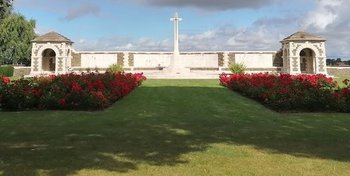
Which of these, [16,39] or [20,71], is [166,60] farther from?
[16,39]

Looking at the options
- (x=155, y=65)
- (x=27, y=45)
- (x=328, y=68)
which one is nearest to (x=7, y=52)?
(x=27, y=45)

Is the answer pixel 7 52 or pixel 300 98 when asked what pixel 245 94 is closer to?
pixel 300 98

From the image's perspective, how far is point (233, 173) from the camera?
5402mm

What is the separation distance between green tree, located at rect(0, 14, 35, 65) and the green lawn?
47.5 m

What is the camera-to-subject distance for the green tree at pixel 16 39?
55844mm

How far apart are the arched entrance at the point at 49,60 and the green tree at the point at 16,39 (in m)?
7.94

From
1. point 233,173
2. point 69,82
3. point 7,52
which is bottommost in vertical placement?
point 233,173

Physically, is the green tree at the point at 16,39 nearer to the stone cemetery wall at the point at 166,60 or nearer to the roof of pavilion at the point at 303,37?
the stone cemetery wall at the point at 166,60

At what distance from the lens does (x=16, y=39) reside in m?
56.4

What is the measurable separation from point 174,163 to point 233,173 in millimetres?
875

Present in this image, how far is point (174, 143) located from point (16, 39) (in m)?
53.9

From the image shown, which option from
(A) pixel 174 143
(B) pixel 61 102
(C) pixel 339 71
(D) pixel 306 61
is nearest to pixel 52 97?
(B) pixel 61 102

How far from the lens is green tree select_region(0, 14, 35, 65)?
5584 centimetres

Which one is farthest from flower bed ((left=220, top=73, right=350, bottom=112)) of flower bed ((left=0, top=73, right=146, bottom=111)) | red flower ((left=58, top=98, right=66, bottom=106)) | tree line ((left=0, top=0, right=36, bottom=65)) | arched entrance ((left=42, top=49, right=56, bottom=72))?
tree line ((left=0, top=0, right=36, bottom=65))
